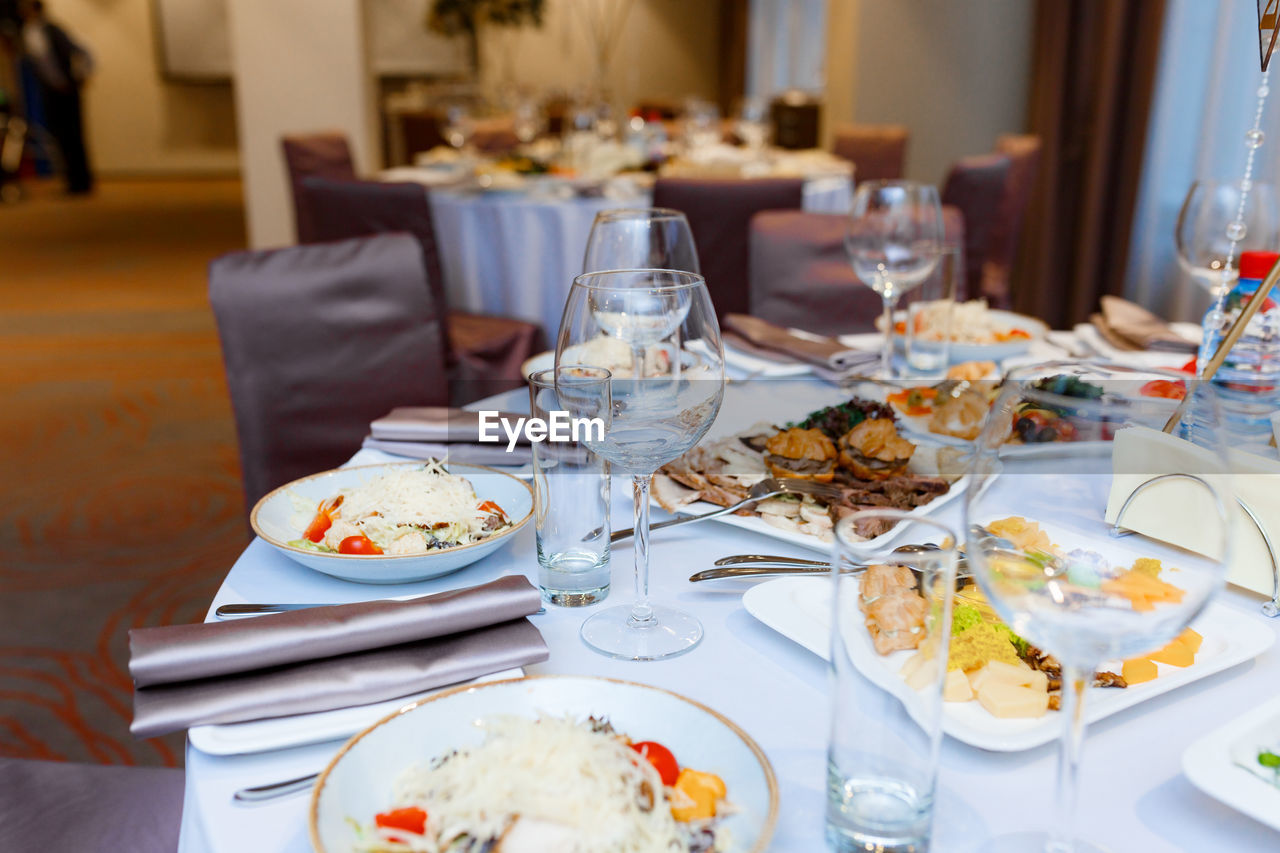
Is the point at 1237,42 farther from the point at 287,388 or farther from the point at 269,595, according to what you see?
the point at 269,595

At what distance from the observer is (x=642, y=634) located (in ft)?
2.65

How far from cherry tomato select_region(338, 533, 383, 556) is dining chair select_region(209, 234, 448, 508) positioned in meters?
0.91

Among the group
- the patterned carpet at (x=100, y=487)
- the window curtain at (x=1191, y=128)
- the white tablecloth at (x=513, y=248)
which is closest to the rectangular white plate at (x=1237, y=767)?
the patterned carpet at (x=100, y=487)

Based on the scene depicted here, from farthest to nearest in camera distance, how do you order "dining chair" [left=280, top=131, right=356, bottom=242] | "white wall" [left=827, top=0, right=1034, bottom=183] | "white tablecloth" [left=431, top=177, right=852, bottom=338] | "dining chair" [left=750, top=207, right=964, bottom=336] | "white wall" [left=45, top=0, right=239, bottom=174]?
"white wall" [left=45, top=0, right=239, bottom=174], "white wall" [left=827, top=0, right=1034, bottom=183], "dining chair" [left=280, top=131, right=356, bottom=242], "white tablecloth" [left=431, top=177, right=852, bottom=338], "dining chair" [left=750, top=207, right=964, bottom=336]

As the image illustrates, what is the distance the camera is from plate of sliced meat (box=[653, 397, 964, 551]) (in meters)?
0.98

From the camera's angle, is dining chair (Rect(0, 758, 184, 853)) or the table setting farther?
dining chair (Rect(0, 758, 184, 853))

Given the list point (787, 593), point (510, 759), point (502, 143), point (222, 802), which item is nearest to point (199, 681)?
point (222, 802)

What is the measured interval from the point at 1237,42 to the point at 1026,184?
908 millimetres

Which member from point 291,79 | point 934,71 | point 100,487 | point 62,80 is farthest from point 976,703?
point 62,80

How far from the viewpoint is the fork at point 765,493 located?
98 cm

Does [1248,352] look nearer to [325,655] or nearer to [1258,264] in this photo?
[1258,264]

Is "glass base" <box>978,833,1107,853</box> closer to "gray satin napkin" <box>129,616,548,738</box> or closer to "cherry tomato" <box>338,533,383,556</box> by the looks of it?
"gray satin napkin" <box>129,616,548,738</box>

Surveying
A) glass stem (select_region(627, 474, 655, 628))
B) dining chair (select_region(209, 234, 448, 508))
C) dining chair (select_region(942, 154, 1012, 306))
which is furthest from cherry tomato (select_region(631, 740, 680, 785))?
dining chair (select_region(942, 154, 1012, 306))

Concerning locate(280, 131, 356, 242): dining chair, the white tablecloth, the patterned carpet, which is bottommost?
the patterned carpet
